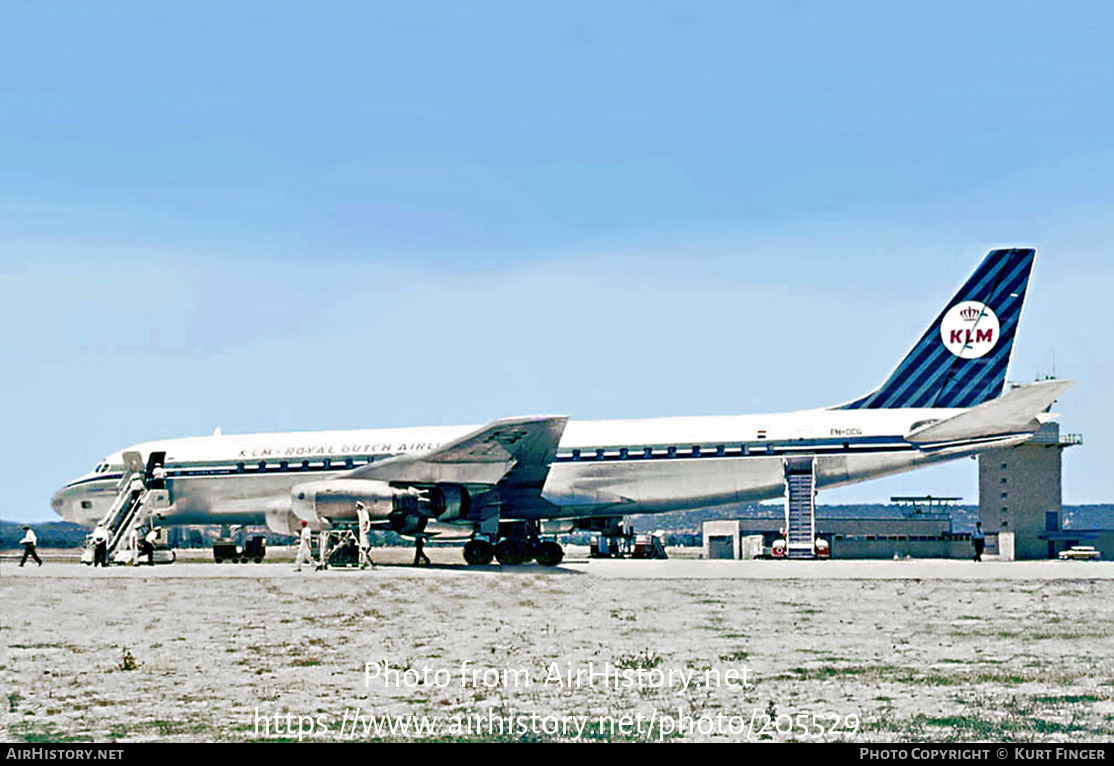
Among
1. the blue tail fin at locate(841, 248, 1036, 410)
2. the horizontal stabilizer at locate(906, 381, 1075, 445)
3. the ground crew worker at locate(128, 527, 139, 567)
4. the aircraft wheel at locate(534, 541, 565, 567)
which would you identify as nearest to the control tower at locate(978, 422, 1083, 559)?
the blue tail fin at locate(841, 248, 1036, 410)

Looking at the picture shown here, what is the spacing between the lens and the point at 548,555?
2903 centimetres

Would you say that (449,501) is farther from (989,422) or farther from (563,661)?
(563,661)

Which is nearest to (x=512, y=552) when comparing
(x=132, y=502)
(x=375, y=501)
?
(x=375, y=501)

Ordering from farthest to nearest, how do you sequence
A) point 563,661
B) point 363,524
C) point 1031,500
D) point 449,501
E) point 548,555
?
point 1031,500
point 548,555
point 449,501
point 363,524
point 563,661

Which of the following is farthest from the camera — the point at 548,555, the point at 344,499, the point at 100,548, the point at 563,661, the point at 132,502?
the point at 132,502

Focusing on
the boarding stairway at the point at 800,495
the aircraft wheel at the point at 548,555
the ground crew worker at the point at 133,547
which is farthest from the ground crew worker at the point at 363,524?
the boarding stairway at the point at 800,495

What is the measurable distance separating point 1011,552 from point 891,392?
23.0 meters

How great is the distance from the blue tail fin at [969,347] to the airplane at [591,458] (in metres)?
0.04

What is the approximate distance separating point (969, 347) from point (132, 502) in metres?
25.3

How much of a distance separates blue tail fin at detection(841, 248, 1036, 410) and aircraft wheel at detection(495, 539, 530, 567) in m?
11.1

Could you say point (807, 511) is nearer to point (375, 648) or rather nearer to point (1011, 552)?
point (375, 648)

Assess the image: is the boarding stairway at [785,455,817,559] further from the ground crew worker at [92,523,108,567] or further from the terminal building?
the terminal building

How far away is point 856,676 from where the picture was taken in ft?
34.1

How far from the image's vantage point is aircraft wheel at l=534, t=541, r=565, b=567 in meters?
28.9
